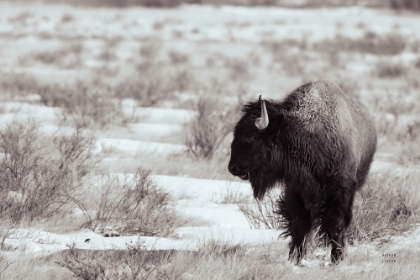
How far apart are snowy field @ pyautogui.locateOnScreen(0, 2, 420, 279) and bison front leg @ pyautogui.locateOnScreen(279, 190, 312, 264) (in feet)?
0.53

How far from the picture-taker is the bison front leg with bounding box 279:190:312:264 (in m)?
5.45

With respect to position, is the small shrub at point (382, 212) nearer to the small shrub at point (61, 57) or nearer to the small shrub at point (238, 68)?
the small shrub at point (238, 68)

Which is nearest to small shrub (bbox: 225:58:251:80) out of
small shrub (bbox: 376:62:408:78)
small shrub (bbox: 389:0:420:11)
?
small shrub (bbox: 376:62:408:78)

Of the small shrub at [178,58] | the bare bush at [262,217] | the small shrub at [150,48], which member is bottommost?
the small shrub at [150,48]

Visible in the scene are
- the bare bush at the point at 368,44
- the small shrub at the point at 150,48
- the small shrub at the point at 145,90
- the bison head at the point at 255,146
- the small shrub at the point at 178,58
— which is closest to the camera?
the bison head at the point at 255,146

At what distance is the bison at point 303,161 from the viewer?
5281mm

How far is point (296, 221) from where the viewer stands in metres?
5.52

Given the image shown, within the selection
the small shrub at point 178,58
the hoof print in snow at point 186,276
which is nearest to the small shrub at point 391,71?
the small shrub at point 178,58

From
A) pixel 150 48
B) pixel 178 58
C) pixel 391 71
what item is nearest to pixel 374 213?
pixel 391 71

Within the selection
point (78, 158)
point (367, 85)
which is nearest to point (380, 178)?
point (78, 158)

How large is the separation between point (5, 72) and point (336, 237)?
37.1 feet

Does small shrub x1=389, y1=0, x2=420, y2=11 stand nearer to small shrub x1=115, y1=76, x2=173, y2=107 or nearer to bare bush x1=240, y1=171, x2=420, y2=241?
small shrub x1=115, y1=76, x2=173, y2=107

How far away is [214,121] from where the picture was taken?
10.2 m

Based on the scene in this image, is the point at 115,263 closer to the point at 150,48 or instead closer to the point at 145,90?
the point at 145,90
